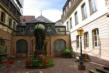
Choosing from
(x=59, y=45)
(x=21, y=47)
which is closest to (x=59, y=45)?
(x=59, y=45)

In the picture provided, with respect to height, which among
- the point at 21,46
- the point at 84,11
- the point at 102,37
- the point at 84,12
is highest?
the point at 84,11

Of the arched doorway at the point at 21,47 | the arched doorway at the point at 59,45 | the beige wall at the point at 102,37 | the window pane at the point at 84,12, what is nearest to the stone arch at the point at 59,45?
the arched doorway at the point at 59,45

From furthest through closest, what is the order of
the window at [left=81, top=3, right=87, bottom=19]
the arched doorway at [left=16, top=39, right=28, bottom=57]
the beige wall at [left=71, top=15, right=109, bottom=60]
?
the arched doorway at [left=16, top=39, right=28, bottom=57] → the window at [left=81, top=3, right=87, bottom=19] → the beige wall at [left=71, top=15, right=109, bottom=60]

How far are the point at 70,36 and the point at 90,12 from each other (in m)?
7.72

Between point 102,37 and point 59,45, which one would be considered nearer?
point 102,37

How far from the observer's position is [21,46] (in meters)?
18.5

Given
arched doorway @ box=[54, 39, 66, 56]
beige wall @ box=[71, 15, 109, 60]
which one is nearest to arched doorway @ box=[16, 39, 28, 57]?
arched doorway @ box=[54, 39, 66, 56]

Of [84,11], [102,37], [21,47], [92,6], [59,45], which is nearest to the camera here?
[102,37]

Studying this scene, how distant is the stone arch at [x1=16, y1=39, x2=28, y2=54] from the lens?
18.3 meters

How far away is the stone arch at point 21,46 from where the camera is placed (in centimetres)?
1830

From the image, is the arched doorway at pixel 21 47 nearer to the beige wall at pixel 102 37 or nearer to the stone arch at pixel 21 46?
the stone arch at pixel 21 46

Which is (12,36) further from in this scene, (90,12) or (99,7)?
(99,7)

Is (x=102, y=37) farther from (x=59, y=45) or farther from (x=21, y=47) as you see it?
(x=21, y=47)

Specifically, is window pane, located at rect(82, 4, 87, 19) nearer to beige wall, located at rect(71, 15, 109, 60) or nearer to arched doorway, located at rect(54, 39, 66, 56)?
beige wall, located at rect(71, 15, 109, 60)
